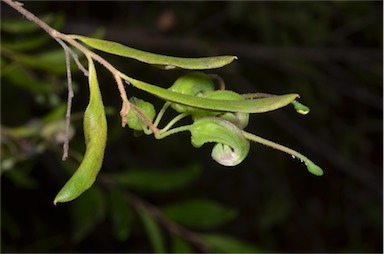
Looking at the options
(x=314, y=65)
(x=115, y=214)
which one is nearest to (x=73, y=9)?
(x=314, y=65)

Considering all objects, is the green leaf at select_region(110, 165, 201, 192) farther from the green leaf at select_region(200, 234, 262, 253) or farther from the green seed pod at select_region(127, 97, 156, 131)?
the green seed pod at select_region(127, 97, 156, 131)

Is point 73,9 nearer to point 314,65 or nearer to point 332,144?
point 314,65

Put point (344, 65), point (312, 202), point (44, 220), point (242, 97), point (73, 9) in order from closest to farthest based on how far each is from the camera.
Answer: point (242, 97) < point (44, 220) < point (73, 9) < point (344, 65) < point (312, 202)

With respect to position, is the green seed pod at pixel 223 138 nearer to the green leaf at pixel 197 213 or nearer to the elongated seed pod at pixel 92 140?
the elongated seed pod at pixel 92 140

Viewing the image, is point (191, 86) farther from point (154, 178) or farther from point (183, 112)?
point (154, 178)

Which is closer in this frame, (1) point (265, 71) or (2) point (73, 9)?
(2) point (73, 9)

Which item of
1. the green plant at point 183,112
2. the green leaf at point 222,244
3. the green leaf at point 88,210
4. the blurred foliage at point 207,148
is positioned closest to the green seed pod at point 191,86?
the green plant at point 183,112

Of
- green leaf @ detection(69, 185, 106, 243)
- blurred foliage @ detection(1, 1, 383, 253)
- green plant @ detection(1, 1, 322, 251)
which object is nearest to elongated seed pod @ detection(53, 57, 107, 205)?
green plant @ detection(1, 1, 322, 251)
